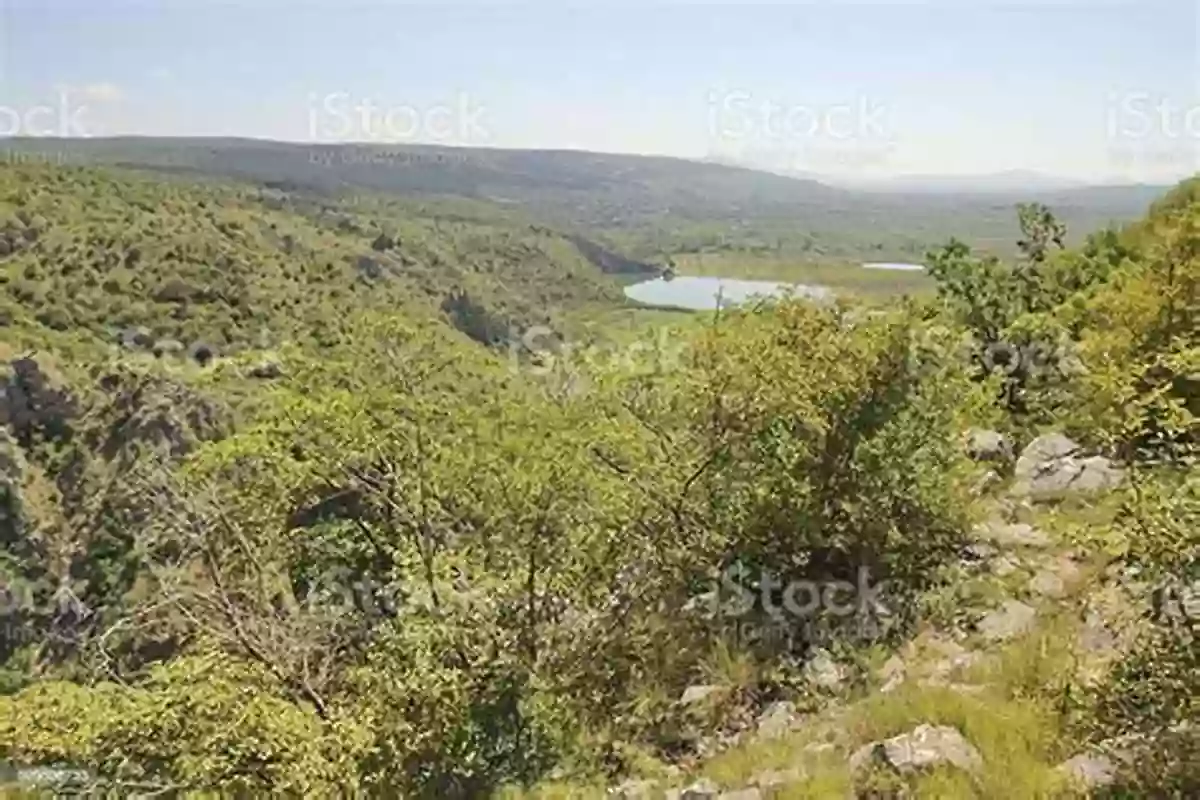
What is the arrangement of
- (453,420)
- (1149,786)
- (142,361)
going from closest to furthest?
1. (1149,786)
2. (453,420)
3. (142,361)

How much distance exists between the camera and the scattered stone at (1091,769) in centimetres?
384

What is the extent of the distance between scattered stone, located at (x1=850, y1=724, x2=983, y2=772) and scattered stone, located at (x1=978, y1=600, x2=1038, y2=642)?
1.51 metres

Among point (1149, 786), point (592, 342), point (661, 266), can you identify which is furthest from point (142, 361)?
point (661, 266)

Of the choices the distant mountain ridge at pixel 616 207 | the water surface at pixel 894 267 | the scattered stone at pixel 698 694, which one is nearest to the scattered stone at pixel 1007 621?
the scattered stone at pixel 698 694

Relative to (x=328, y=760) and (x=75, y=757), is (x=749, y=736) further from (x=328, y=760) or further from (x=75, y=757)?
(x=75, y=757)

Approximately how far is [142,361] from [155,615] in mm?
42367

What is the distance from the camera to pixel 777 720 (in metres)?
5.62

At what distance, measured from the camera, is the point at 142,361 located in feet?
149

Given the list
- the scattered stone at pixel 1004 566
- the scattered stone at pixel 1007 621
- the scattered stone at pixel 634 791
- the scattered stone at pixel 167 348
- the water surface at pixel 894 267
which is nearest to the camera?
the scattered stone at pixel 634 791

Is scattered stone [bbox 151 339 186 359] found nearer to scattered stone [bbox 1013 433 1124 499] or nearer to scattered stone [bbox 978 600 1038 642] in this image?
scattered stone [bbox 1013 433 1124 499]

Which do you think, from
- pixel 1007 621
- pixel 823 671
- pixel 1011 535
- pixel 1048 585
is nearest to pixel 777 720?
pixel 823 671

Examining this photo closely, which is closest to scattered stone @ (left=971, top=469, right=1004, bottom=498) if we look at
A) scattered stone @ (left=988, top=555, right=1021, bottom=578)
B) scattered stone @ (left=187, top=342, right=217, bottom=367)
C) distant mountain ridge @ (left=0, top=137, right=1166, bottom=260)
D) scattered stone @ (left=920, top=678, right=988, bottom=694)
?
scattered stone @ (left=988, top=555, right=1021, bottom=578)

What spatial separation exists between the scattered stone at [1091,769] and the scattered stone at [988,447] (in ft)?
17.1

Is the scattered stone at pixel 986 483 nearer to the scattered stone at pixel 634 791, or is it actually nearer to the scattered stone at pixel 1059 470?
the scattered stone at pixel 1059 470
